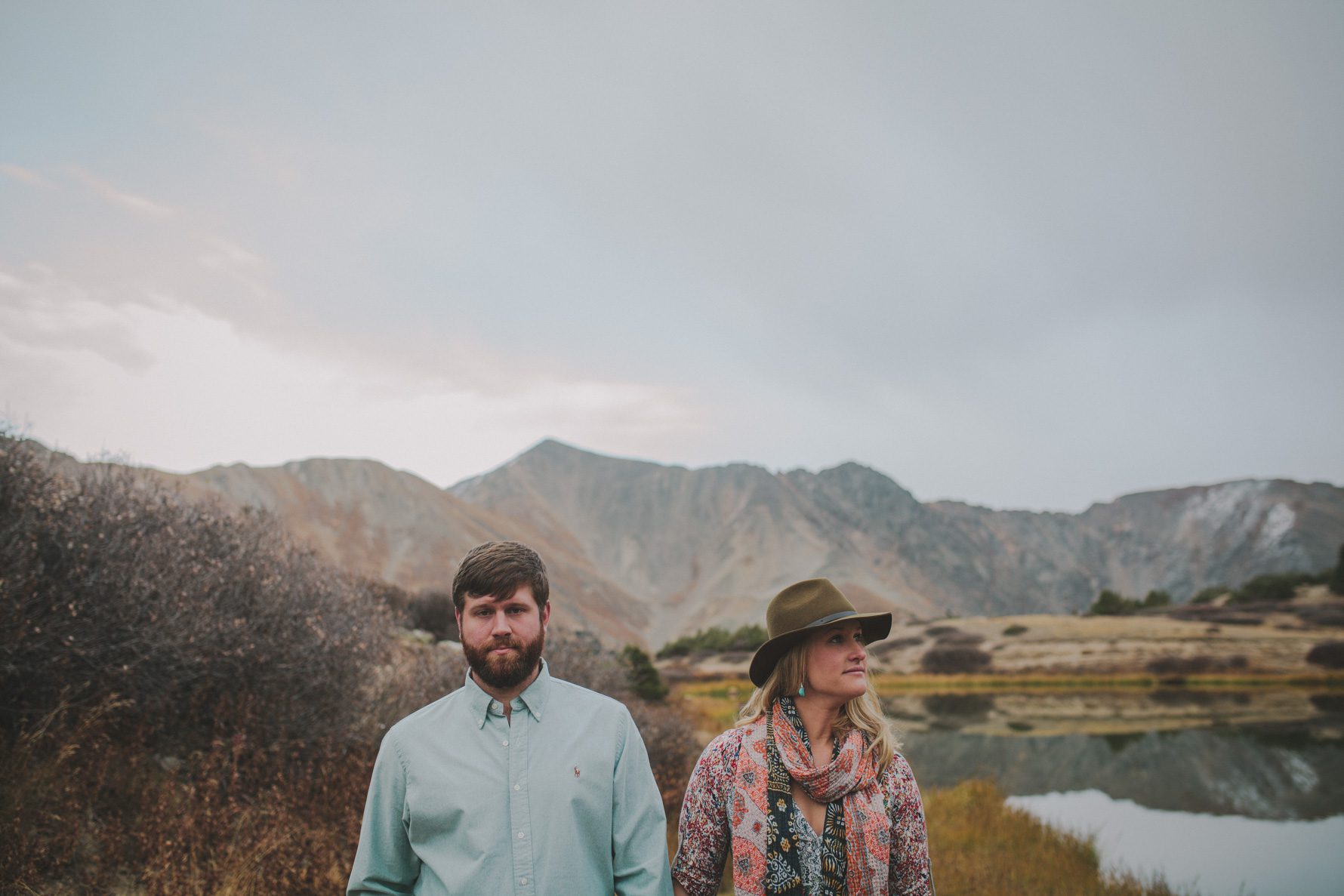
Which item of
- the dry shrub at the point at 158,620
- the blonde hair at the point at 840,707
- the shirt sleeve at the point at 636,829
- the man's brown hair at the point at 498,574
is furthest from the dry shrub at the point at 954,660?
the man's brown hair at the point at 498,574

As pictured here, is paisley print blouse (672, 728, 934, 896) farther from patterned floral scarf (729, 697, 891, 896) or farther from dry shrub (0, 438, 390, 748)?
dry shrub (0, 438, 390, 748)

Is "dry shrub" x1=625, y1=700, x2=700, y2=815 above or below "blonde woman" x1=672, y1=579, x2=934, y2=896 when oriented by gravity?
below

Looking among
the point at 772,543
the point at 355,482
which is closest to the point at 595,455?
the point at 772,543

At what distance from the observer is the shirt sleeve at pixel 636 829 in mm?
2711

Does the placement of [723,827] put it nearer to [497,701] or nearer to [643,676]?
[497,701]

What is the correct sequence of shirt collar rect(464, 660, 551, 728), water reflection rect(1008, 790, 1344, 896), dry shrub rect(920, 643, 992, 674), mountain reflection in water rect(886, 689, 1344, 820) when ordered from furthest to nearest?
1. dry shrub rect(920, 643, 992, 674)
2. mountain reflection in water rect(886, 689, 1344, 820)
3. water reflection rect(1008, 790, 1344, 896)
4. shirt collar rect(464, 660, 551, 728)

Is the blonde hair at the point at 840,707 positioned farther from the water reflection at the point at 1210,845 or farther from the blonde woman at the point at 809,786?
the water reflection at the point at 1210,845

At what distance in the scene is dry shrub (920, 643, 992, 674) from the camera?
43562mm

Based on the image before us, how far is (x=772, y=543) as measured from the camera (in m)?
149

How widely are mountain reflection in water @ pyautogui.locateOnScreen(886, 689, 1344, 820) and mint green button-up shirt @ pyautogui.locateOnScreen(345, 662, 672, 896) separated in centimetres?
1550

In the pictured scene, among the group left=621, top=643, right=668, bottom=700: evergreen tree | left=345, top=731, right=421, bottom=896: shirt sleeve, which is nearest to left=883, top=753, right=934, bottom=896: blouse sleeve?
left=345, top=731, right=421, bottom=896: shirt sleeve

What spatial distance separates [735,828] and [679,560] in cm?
15382

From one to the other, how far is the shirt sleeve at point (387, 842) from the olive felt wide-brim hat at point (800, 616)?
139 cm

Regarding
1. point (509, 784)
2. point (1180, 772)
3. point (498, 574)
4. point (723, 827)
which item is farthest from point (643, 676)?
point (498, 574)
